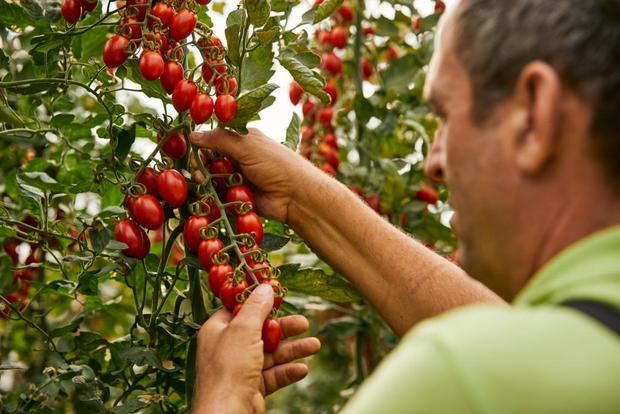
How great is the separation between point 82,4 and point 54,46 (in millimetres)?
90

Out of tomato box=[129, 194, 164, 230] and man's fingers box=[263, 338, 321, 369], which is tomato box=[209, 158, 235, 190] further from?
man's fingers box=[263, 338, 321, 369]

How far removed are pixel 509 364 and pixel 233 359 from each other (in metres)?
0.59

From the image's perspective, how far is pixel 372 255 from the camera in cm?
155

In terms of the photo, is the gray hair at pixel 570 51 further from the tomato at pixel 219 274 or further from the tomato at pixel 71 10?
the tomato at pixel 71 10

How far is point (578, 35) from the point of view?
2.67ft

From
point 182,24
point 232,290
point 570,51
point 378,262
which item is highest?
point 570,51

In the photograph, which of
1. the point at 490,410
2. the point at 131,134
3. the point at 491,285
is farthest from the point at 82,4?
the point at 490,410

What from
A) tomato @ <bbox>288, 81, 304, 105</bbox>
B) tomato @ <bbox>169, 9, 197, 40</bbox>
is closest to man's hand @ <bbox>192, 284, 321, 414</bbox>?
tomato @ <bbox>169, 9, 197, 40</bbox>

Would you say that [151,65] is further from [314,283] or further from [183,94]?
[314,283]

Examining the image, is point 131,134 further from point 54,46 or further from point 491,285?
point 491,285

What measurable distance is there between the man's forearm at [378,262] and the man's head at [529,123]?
23.5 inches

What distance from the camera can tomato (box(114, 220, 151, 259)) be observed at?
1.23m

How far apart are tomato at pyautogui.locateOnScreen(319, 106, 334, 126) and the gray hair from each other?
1293 millimetres

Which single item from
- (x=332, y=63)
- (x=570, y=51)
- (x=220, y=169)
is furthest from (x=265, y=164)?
(x=332, y=63)
